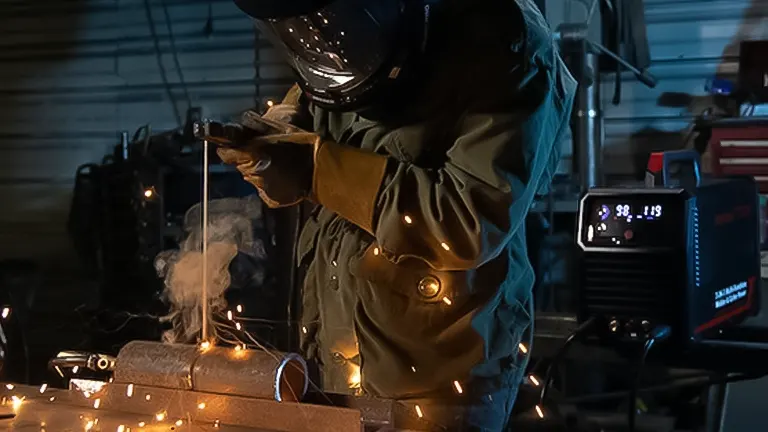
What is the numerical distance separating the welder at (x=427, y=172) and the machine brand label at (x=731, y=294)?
1.23 m

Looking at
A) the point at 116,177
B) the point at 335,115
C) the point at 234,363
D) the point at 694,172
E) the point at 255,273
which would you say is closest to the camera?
the point at 234,363

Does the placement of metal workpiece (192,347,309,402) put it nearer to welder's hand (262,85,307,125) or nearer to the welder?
the welder

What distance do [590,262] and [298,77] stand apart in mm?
1303

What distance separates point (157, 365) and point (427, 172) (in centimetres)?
38

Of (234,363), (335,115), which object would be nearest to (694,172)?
(335,115)

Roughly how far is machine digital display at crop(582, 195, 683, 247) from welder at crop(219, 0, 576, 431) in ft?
3.25

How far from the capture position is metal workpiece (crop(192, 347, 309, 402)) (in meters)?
0.91

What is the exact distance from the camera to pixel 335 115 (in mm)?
1256

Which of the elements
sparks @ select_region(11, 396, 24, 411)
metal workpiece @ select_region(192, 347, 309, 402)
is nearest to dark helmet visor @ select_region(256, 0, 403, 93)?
metal workpiece @ select_region(192, 347, 309, 402)

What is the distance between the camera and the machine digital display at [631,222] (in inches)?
81.7

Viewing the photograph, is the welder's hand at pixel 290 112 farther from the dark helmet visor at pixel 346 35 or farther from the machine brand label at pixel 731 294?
the machine brand label at pixel 731 294

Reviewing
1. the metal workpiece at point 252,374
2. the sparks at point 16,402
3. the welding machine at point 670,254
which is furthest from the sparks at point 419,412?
the welding machine at point 670,254

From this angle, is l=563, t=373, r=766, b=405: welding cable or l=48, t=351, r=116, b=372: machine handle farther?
l=563, t=373, r=766, b=405: welding cable

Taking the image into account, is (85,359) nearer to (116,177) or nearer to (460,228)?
(460,228)
